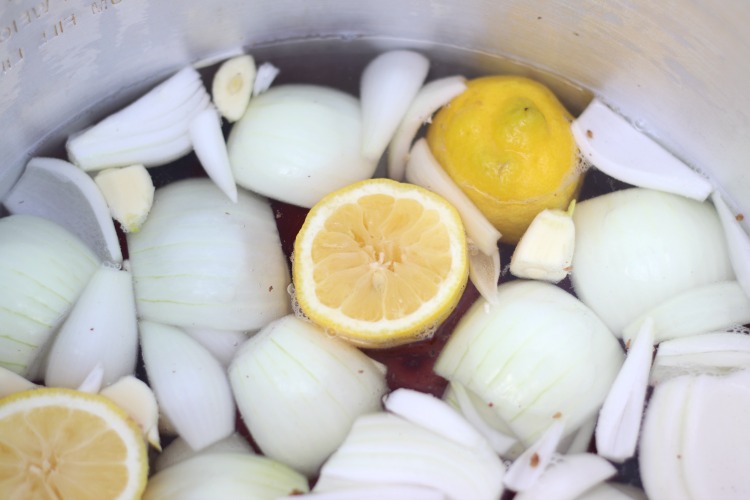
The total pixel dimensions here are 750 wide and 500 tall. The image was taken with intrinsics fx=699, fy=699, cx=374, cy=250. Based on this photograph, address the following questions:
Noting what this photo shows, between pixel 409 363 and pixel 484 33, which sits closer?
pixel 409 363

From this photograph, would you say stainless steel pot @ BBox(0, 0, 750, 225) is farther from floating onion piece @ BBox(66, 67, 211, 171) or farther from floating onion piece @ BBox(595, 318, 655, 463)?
floating onion piece @ BBox(595, 318, 655, 463)

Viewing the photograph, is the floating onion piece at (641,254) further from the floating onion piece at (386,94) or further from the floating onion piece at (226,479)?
the floating onion piece at (226,479)

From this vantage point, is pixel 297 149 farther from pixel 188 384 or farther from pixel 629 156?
pixel 629 156

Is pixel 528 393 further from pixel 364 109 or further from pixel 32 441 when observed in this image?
pixel 32 441


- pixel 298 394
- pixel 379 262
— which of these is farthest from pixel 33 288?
pixel 379 262

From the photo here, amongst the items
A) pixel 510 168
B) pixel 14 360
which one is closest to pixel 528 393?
pixel 510 168

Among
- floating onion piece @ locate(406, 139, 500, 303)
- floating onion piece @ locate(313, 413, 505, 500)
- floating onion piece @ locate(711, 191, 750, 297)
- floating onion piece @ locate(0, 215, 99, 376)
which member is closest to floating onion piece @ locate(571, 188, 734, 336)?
floating onion piece @ locate(711, 191, 750, 297)

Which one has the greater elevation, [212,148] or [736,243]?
[212,148]
